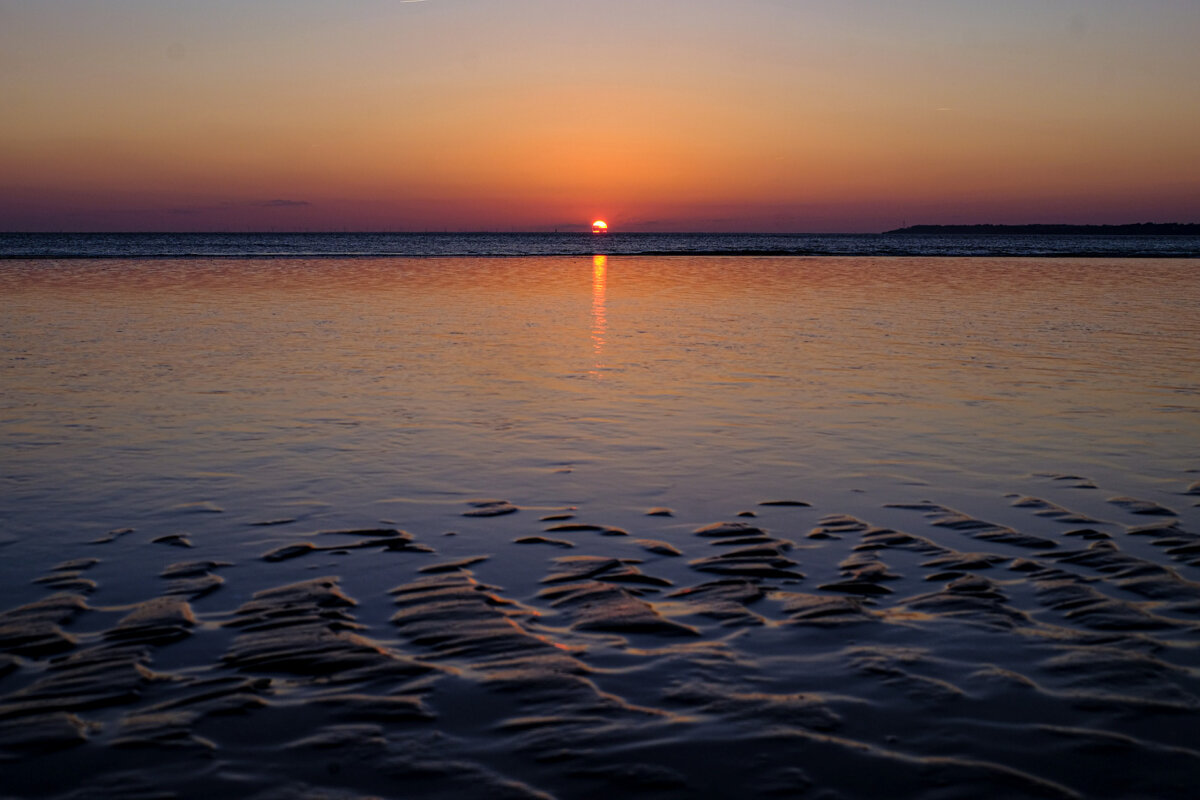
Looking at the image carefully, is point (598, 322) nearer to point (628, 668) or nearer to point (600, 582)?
point (600, 582)

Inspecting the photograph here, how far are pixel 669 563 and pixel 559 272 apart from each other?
44.3 meters

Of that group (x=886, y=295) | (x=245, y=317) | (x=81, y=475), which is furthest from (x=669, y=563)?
(x=886, y=295)

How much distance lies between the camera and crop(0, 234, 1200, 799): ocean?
3.96 meters

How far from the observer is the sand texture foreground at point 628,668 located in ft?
12.6

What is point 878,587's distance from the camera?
19.3 feet

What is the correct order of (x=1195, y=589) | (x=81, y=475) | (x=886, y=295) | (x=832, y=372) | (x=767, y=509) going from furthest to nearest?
1. (x=886, y=295)
2. (x=832, y=372)
3. (x=81, y=475)
4. (x=767, y=509)
5. (x=1195, y=589)

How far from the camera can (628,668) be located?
4.76 m

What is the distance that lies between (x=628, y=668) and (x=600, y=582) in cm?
122

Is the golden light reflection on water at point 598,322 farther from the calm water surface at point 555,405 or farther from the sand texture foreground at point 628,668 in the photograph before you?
the sand texture foreground at point 628,668

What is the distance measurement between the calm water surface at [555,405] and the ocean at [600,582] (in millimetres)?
73

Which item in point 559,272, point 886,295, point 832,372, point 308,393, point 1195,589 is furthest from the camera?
point 559,272

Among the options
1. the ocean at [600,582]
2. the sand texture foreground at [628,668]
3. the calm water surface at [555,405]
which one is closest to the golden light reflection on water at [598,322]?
the calm water surface at [555,405]

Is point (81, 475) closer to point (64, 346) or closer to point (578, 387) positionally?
point (578, 387)

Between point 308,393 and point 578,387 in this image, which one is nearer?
point 308,393
